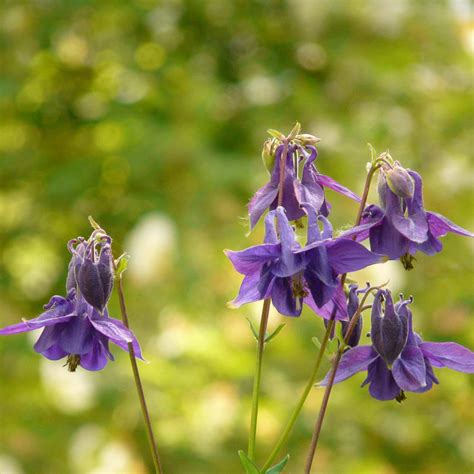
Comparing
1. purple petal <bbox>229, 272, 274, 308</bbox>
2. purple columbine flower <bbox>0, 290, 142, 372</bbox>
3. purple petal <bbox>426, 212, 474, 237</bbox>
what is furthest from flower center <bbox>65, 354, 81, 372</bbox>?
purple petal <bbox>426, 212, 474, 237</bbox>

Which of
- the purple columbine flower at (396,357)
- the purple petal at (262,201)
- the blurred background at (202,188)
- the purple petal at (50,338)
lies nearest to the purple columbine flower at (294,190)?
the purple petal at (262,201)

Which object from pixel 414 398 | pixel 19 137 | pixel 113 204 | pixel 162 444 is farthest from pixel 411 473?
pixel 19 137

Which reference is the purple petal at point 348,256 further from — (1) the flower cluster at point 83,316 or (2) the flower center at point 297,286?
(1) the flower cluster at point 83,316

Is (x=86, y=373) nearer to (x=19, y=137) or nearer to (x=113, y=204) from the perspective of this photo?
(x=113, y=204)

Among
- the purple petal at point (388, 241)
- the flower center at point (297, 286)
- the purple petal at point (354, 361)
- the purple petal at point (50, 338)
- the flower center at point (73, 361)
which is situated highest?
the purple petal at point (388, 241)

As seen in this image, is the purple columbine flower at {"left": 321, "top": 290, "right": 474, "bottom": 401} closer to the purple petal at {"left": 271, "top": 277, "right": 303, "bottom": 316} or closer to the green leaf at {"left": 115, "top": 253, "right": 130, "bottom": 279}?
the purple petal at {"left": 271, "top": 277, "right": 303, "bottom": 316}

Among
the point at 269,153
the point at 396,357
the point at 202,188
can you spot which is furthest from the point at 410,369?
the point at 202,188
